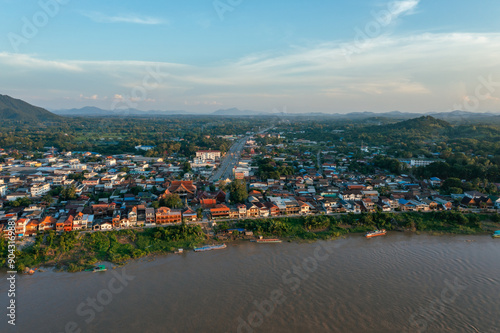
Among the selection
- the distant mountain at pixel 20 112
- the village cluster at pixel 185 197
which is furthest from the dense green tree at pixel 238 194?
the distant mountain at pixel 20 112

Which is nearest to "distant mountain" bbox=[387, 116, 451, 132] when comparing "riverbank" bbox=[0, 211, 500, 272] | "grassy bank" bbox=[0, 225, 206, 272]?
"riverbank" bbox=[0, 211, 500, 272]

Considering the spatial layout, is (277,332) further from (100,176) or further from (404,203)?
(100,176)

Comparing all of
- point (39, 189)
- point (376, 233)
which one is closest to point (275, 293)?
point (376, 233)

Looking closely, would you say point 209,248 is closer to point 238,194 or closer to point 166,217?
point 166,217

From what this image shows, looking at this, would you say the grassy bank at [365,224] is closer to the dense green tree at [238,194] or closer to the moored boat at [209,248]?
the moored boat at [209,248]

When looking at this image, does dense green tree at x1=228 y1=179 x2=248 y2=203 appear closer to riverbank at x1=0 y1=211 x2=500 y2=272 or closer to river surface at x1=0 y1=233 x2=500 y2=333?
riverbank at x1=0 y1=211 x2=500 y2=272

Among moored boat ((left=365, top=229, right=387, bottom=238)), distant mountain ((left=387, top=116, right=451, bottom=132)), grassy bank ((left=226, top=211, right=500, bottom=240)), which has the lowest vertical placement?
moored boat ((left=365, top=229, right=387, bottom=238))

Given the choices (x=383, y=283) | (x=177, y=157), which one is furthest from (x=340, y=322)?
(x=177, y=157)
